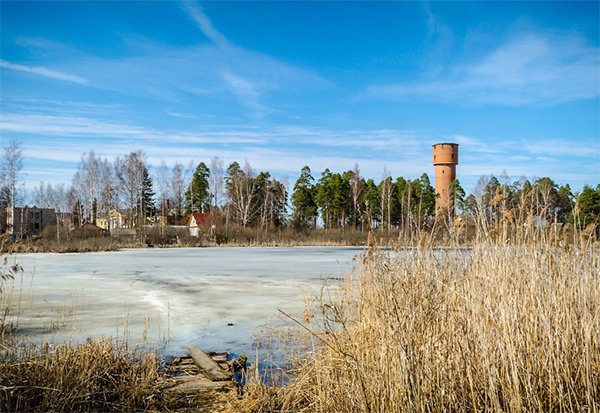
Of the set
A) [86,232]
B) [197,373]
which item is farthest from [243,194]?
[197,373]

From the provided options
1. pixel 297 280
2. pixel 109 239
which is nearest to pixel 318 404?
pixel 297 280

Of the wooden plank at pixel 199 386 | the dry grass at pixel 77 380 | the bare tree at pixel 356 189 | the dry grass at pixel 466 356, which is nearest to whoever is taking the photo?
the dry grass at pixel 466 356

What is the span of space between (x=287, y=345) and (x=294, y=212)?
41.3 metres

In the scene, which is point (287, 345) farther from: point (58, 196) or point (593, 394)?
point (58, 196)

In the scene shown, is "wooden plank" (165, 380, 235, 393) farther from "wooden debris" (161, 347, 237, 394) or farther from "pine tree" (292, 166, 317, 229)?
"pine tree" (292, 166, 317, 229)

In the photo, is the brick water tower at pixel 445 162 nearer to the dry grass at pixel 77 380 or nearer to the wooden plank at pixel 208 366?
the wooden plank at pixel 208 366

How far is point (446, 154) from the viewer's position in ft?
163

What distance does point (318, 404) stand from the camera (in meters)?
3.10

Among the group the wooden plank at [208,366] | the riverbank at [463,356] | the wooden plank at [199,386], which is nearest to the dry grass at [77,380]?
the riverbank at [463,356]

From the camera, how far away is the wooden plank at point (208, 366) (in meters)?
3.77

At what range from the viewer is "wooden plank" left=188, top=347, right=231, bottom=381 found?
3.77 metres

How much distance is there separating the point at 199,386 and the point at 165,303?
393cm

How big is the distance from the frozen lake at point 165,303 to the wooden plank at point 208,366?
1.48 ft

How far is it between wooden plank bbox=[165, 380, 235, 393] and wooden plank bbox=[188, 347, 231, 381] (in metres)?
0.08
